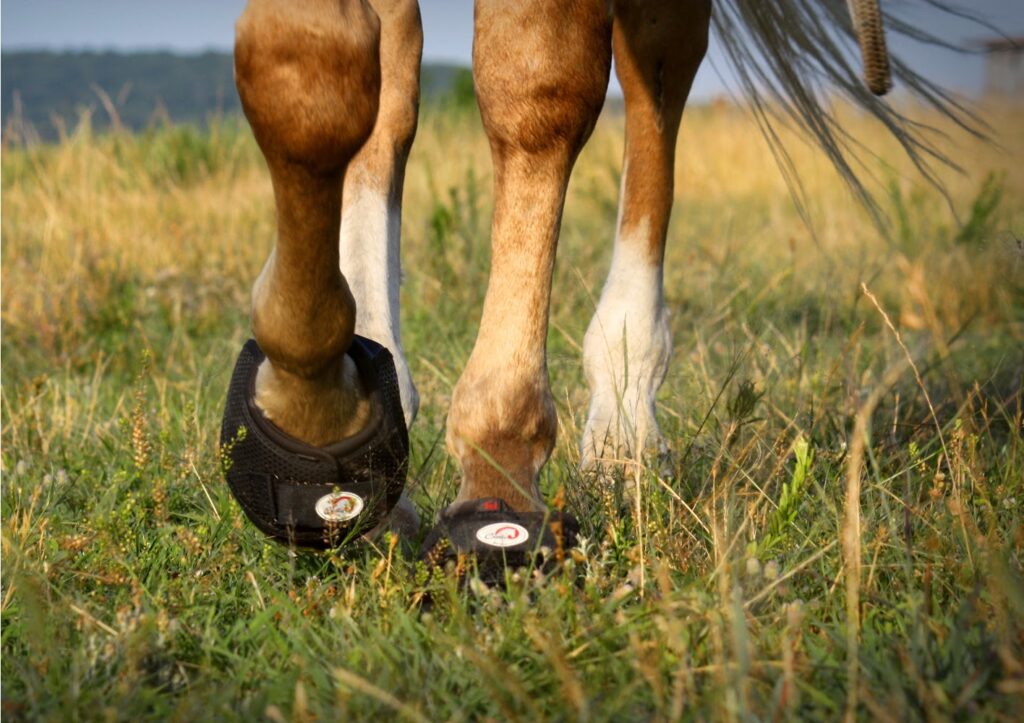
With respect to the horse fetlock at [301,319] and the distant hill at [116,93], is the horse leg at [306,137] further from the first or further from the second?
the distant hill at [116,93]

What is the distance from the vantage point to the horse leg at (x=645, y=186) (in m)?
2.43

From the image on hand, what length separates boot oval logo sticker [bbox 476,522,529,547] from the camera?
5.49 feet

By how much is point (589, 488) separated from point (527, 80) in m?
0.71

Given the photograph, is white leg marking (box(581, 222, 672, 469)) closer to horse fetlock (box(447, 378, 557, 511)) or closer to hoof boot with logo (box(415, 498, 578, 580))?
horse fetlock (box(447, 378, 557, 511))

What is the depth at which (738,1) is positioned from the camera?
275 centimetres

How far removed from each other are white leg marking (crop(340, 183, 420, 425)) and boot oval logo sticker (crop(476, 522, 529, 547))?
1.57ft

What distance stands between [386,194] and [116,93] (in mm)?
6531

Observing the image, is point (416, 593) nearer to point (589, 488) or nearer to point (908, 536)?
point (589, 488)

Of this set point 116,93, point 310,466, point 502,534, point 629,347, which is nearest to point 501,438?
point 502,534

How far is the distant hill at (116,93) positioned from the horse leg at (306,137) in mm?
2437

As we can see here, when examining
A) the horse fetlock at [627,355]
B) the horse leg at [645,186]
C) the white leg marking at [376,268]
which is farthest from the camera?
the horse leg at [645,186]

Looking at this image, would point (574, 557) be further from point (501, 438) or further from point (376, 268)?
point (376, 268)

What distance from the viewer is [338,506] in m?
1.70

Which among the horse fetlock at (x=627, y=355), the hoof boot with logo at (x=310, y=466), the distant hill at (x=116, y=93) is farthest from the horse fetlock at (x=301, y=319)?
the distant hill at (x=116, y=93)
